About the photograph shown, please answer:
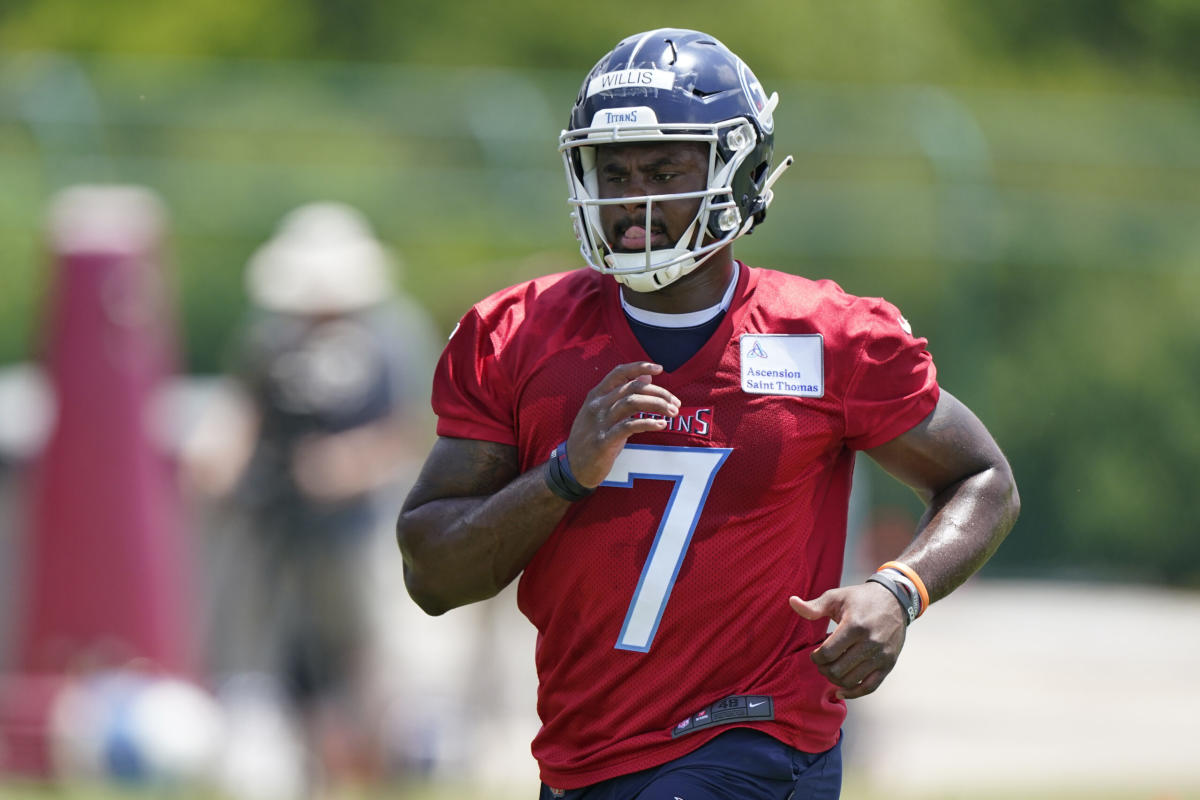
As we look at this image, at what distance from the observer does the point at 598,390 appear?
3.84m

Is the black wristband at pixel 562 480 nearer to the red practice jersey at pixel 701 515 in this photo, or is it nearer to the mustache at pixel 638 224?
the red practice jersey at pixel 701 515

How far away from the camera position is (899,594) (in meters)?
3.84

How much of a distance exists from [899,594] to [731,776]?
1.62 feet

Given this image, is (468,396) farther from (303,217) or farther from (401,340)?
(303,217)

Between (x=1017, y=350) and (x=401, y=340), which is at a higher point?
(x=401, y=340)

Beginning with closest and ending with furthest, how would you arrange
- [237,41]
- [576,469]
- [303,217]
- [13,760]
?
[576,469], [13,760], [303,217], [237,41]

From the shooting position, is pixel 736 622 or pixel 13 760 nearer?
pixel 736 622

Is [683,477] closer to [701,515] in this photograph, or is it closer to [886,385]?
[701,515]

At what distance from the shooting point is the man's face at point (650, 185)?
12.9 feet

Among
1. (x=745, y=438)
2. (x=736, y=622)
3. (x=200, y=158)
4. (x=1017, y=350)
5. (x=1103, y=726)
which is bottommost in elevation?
(x=1103, y=726)

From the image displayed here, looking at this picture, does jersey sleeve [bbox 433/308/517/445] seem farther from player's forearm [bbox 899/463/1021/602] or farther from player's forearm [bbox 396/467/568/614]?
player's forearm [bbox 899/463/1021/602]

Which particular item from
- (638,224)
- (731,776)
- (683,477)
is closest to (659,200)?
(638,224)

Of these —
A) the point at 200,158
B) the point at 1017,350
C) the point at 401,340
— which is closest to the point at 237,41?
the point at 200,158

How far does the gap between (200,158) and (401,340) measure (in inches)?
209
